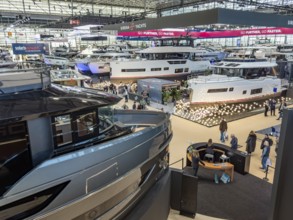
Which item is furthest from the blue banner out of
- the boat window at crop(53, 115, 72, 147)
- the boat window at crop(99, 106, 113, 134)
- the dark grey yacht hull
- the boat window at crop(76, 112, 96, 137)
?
the dark grey yacht hull

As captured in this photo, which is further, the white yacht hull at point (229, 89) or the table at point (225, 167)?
the white yacht hull at point (229, 89)

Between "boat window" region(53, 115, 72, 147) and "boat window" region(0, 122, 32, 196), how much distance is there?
29 cm

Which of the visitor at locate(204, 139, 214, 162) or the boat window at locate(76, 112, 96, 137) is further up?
the boat window at locate(76, 112, 96, 137)

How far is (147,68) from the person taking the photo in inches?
850

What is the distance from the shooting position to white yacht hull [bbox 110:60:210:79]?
824 inches

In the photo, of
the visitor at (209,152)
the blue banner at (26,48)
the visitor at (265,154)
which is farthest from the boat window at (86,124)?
the blue banner at (26,48)

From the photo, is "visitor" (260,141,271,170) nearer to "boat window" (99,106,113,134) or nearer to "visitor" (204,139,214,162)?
"visitor" (204,139,214,162)

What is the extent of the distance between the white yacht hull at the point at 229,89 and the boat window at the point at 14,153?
13102mm

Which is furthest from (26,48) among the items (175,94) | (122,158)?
(122,158)

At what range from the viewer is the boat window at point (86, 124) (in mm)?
2624

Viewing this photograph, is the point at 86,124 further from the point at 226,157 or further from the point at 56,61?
the point at 56,61

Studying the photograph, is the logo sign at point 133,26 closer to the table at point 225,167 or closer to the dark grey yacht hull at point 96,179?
the table at point 225,167

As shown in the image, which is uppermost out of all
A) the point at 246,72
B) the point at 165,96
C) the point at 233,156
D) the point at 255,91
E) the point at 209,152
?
the point at 246,72

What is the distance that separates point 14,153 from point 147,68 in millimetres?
19905
